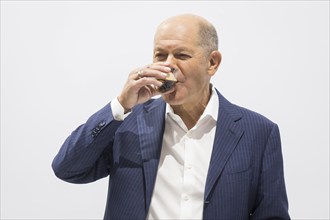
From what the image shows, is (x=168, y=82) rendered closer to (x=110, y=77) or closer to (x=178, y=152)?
(x=178, y=152)

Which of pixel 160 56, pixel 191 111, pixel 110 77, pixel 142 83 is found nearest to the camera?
pixel 142 83

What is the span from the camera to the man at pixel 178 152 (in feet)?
5.06

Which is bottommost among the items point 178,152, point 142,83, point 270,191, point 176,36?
point 270,191

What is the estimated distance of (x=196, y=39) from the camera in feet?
5.32

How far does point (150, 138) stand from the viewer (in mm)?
1620

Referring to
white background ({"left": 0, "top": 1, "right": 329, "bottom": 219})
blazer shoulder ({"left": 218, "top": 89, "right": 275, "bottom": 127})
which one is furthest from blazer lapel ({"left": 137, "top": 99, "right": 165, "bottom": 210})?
white background ({"left": 0, "top": 1, "right": 329, "bottom": 219})

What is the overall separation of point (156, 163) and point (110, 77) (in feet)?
2.59

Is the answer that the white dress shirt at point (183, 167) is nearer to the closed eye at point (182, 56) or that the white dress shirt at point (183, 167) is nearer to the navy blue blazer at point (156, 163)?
the navy blue blazer at point (156, 163)

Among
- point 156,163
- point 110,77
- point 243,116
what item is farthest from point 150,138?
point 110,77

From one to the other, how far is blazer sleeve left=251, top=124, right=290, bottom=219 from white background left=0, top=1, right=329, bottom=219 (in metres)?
0.70

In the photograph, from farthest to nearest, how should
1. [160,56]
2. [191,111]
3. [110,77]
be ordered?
[110,77], [191,111], [160,56]

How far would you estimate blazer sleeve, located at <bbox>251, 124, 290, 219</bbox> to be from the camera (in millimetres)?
1600

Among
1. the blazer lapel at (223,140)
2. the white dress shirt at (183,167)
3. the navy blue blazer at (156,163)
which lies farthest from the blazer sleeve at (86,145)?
the blazer lapel at (223,140)

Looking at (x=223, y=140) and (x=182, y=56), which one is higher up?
(x=182, y=56)
